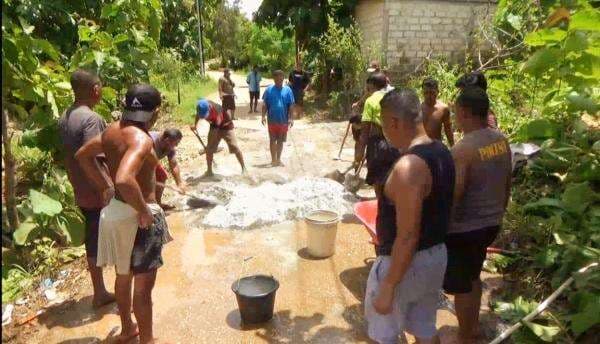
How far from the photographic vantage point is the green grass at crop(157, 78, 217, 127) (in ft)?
45.1

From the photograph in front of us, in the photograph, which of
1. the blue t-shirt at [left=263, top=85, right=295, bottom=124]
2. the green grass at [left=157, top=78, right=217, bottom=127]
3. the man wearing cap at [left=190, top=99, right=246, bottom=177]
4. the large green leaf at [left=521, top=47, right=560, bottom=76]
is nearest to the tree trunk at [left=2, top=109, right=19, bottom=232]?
the large green leaf at [left=521, top=47, right=560, bottom=76]

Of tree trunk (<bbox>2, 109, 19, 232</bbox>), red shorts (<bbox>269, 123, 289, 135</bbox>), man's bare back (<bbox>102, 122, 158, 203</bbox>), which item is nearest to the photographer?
tree trunk (<bbox>2, 109, 19, 232</bbox>)

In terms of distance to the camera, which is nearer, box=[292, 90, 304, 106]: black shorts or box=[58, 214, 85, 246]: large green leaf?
box=[58, 214, 85, 246]: large green leaf

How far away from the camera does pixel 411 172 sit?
2.17m

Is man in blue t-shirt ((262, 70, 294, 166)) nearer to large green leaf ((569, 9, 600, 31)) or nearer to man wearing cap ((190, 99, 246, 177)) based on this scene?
man wearing cap ((190, 99, 246, 177))

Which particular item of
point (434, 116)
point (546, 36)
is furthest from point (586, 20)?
point (434, 116)

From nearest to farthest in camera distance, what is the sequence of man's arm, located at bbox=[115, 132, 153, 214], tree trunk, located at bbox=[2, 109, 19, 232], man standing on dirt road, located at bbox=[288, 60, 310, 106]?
1. tree trunk, located at bbox=[2, 109, 19, 232]
2. man's arm, located at bbox=[115, 132, 153, 214]
3. man standing on dirt road, located at bbox=[288, 60, 310, 106]

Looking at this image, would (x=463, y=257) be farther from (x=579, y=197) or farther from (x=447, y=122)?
(x=447, y=122)

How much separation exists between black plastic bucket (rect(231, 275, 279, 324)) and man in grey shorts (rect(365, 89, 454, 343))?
1299 mm

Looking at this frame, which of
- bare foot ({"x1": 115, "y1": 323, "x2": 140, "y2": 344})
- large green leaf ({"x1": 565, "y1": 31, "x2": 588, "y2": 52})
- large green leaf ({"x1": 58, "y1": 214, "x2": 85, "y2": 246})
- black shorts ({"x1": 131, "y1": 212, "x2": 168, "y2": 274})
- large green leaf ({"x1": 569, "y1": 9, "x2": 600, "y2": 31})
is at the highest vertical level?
large green leaf ({"x1": 569, "y1": 9, "x2": 600, "y2": 31})

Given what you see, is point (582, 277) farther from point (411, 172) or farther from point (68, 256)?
point (68, 256)

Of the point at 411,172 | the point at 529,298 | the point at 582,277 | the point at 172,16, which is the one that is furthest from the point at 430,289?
the point at 172,16

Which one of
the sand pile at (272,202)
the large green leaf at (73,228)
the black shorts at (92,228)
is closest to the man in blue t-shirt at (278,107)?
the sand pile at (272,202)

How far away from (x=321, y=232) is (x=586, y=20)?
2990 mm
